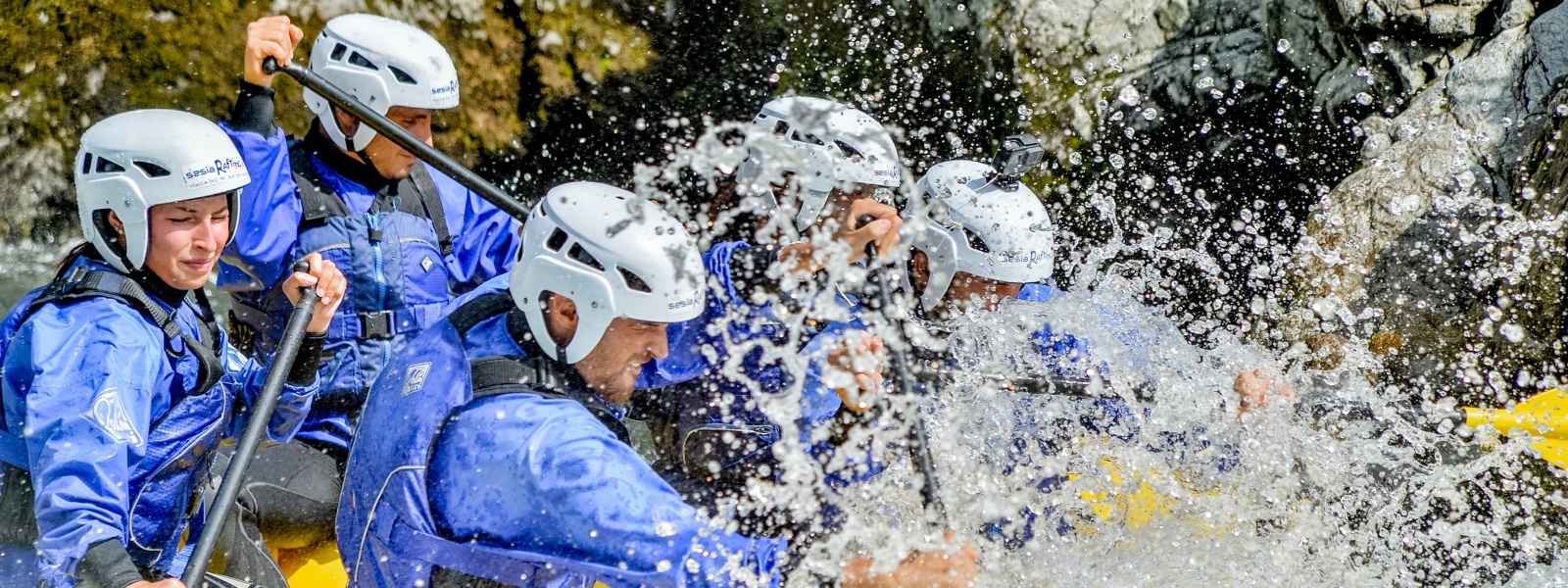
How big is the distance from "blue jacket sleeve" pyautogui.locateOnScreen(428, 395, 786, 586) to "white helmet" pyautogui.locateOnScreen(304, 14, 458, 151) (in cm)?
188

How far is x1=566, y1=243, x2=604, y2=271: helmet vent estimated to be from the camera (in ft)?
7.93

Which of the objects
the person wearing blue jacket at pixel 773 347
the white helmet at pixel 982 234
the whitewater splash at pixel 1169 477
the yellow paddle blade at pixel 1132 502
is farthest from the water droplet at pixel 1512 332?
the person wearing blue jacket at pixel 773 347

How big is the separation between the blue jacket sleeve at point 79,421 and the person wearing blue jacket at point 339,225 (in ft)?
2.80

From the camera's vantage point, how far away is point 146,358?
272cm

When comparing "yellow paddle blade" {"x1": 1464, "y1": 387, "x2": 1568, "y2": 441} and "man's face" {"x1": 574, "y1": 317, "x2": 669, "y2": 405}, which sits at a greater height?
"man's face" {"x1": 574, "y1": 317, "x2": 669, "y2": 405}

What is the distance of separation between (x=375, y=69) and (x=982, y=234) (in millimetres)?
2131

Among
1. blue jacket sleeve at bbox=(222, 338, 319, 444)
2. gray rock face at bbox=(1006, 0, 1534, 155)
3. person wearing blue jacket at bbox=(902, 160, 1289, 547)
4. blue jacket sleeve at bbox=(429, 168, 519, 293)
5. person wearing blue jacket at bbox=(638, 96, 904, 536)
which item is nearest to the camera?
blue jacket sleeve at bbox=(222, 338, 319, 444)

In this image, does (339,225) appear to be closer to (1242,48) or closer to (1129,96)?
(1129,96)

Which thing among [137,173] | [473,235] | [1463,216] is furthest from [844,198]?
[1463,216]

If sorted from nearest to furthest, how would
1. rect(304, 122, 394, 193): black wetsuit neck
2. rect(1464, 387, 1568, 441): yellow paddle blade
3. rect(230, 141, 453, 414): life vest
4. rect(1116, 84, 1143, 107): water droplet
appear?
rect(230, 141, 453, 414): life vest, rect(304, 122, 394, 193): black wetsuit neck, rect(1464, 387, 1568, 441): yellow paddle blade, rect(1116, 84, 1143, 107): water droplet

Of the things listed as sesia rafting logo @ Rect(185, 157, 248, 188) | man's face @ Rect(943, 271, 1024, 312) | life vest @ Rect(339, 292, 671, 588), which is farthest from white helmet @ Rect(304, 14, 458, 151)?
man's face @ Rect(943, 271, 1024, 312)

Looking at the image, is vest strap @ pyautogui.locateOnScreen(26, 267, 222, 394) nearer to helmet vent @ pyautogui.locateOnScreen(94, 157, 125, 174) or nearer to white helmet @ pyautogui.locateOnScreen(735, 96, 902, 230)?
helmet vent @ pyautogui.locateOnScreen(94, 157, 125, 174)

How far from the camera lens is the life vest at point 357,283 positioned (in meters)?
3.66

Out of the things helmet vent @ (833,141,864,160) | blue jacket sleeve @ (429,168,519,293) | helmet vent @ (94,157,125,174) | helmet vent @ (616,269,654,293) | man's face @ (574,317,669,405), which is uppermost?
helmet vent @ (616,269,654,293)
